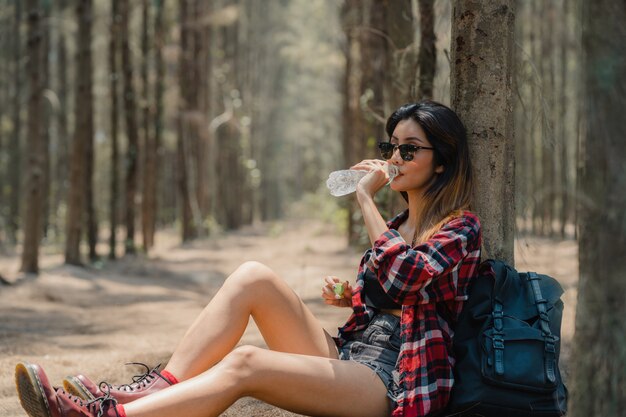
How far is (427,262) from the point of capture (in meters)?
2.95

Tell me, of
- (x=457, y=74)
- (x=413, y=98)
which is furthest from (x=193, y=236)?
(x=457, y=74)

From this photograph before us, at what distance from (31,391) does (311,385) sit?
1.12 metres

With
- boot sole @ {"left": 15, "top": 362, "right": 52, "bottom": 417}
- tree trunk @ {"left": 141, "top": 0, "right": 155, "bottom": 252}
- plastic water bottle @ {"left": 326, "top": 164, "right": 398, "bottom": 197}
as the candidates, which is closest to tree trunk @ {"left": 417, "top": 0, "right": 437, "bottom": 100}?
plastic water bottle @ {"left": 326, "top": 164, "right": 398, "bottom": 197}

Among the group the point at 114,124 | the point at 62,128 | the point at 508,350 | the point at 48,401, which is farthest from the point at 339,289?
the point at 62,128

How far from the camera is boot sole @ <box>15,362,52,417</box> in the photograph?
286 cm

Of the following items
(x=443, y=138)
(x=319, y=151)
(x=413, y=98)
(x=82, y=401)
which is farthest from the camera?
(x=319, y=151)

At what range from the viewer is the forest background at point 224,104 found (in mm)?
3965

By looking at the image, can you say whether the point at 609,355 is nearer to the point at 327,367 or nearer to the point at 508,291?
the point at 508,291

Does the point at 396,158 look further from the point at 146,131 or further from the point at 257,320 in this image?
the point at 146,131

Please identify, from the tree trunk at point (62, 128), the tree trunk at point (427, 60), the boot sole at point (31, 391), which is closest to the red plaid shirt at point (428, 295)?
the boot sole at point (31, 391)

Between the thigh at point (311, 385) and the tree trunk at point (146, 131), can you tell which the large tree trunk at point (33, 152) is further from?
the thigh at point (311, 385)

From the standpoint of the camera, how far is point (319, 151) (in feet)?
173

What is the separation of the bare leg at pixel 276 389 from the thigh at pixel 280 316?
1.13ft

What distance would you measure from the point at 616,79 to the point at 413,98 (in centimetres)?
395
